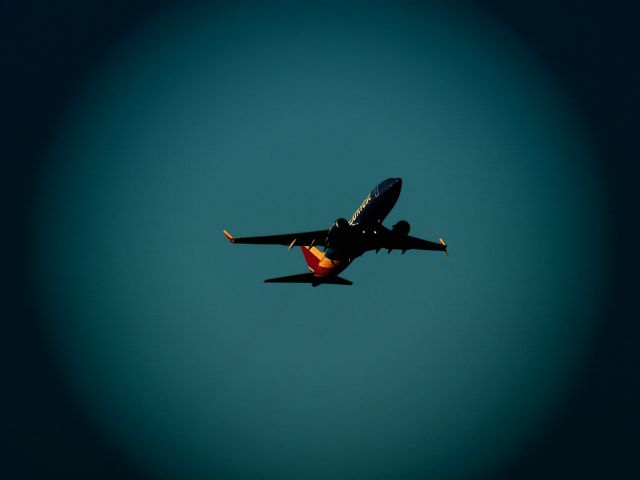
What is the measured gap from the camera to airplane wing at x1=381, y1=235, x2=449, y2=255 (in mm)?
76175

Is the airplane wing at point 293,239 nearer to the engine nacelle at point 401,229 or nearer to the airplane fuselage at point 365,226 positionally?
the airplane fuselage at point 365,226

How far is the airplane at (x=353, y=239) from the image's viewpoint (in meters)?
67.7

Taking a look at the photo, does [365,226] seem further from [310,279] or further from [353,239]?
[310,279]

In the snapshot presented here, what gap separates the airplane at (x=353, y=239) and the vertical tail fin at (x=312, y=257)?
132 mm

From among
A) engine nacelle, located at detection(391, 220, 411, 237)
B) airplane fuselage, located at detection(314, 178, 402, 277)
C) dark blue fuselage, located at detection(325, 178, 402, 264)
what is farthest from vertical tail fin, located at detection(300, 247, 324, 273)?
engine nacelle, located at detection(391, 220, 411, 237)

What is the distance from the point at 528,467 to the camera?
187m

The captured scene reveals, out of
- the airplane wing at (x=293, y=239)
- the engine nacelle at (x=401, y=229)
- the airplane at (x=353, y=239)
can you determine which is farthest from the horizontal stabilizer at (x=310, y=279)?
the engine nacelle at (x=401, y=229)

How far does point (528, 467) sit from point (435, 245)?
126 meters

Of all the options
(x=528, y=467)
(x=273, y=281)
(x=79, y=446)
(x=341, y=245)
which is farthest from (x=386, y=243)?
(x=79, y=446)

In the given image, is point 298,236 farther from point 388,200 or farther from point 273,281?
point 388,200

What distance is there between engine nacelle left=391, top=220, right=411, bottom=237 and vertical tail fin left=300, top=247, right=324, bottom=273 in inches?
540

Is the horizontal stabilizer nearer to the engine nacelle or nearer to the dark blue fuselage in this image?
the dark blue fuselage

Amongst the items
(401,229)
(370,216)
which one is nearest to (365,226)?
(370,216)

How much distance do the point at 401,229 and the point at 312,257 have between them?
56.9 ft
